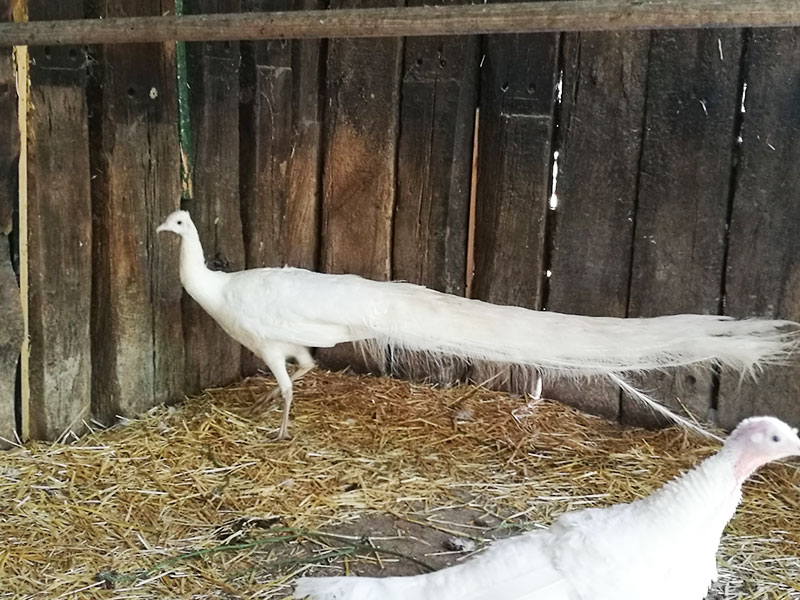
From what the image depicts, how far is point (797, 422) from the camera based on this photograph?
3717mm

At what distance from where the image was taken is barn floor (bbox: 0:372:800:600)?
2.74 meters

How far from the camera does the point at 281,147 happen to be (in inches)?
169

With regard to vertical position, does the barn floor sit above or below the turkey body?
below

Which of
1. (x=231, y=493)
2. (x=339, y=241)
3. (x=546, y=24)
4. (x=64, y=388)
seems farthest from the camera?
(x=339, y=241)

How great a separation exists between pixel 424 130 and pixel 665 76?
120 centimetres

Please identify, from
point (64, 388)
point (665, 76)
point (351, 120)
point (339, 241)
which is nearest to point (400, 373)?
point (339, 241)

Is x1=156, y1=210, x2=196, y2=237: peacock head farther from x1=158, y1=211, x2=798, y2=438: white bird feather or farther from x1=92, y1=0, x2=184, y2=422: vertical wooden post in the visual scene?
x1=92, y1=0, x2=184, y2=422: vertical wooden post

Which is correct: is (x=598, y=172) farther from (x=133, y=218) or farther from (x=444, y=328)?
(x=133, y=218)

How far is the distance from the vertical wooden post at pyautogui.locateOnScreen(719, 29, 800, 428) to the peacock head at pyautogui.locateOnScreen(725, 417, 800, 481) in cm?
163

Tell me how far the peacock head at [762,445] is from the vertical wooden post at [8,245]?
9.25 feet

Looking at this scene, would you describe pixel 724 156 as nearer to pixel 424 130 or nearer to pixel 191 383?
pixel 424 130

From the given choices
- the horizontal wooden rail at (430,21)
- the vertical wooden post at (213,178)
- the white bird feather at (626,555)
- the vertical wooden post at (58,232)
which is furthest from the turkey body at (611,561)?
the vertical wooden post at (213,178)

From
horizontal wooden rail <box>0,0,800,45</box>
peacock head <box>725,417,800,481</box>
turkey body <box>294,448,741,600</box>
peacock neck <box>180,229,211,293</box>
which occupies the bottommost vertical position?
turkey body <box>294,448,741,600</box>

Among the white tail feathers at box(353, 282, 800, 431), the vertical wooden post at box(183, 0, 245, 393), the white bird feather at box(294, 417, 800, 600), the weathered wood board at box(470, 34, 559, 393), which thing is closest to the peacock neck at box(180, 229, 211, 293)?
the vertical wooden post at box(183, 0, 245, 393)
